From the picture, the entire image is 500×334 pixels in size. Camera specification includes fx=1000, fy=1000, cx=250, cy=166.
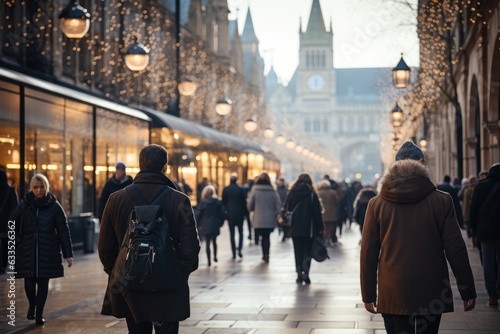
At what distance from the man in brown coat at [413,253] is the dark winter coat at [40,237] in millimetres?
5247

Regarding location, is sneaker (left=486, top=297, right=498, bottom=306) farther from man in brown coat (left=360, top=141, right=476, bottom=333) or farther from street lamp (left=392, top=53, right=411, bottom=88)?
street lamp (left=392, top=53, right=411, bottom=88)

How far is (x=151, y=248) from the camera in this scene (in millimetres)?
6688

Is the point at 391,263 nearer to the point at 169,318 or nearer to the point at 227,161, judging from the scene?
the point at 169,318

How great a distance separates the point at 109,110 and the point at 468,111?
1179cm

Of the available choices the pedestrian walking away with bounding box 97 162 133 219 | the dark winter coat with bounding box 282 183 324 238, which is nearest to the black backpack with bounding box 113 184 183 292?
the dark winter coat with bounding box 282 183 324 238

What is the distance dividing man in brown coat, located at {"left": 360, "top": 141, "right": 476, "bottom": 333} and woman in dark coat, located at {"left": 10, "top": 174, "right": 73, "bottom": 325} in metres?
5.18

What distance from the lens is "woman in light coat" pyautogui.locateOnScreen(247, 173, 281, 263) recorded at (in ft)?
66.8

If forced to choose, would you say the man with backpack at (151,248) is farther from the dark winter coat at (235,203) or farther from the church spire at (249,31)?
the church spire at (249,31)

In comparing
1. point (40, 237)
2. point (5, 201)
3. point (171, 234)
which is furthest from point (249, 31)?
point (171, 234)

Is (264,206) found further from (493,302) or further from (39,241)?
(39,241)

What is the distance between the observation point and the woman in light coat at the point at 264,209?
20.4 m

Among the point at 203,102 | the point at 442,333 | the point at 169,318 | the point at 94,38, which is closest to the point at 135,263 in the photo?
the point at 169,318

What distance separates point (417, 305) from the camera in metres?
6.54

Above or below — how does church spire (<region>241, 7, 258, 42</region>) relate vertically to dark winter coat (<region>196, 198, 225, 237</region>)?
above
